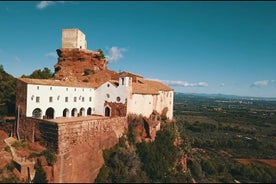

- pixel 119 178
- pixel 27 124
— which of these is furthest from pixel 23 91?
pixel 119 178

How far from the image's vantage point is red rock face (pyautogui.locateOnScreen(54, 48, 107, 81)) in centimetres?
4656

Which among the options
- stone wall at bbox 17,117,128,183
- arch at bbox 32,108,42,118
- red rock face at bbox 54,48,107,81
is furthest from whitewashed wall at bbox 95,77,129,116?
red rock face at bbox 54,48,107,81

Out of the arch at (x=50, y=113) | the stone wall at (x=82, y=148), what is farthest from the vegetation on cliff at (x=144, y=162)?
the arch at (x=50, y=113)

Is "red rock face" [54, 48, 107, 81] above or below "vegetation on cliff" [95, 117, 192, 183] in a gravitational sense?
above

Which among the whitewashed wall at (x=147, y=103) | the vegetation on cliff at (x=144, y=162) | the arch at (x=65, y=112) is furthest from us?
the whitewashed wall at (x=147, y=103)

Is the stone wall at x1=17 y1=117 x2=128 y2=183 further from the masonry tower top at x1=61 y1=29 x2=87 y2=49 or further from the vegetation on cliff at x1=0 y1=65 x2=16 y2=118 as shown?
the masonry tower top at x1=61 y1=29 x2=87 y2=49

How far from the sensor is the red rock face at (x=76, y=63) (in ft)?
153

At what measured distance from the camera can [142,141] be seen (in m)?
35.8

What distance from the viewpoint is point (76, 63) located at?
47.5 meters

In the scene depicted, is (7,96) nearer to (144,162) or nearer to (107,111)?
(107,111)

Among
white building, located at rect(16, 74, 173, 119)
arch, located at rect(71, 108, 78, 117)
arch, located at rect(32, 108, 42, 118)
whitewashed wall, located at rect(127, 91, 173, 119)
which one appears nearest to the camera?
white building, located at rect(16, 74, 173, 119)

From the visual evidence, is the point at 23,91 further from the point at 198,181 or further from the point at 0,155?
the point at 198,181

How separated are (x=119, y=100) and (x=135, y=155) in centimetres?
792

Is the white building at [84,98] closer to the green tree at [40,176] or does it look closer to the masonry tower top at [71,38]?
the green tree at [40,176]
